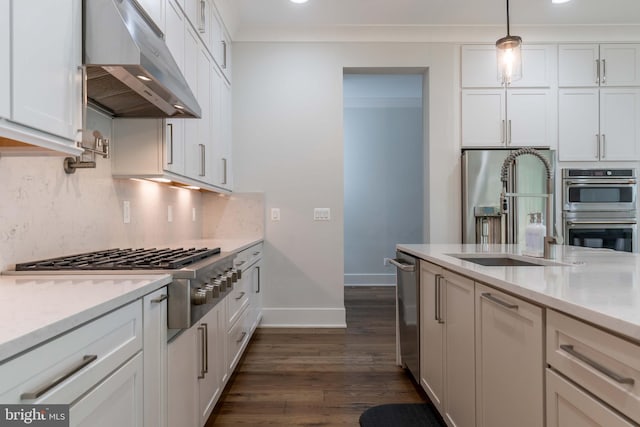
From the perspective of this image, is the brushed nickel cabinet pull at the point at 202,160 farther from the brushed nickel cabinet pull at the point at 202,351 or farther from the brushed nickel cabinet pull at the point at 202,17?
the brushed nickel cabinet pull at the point at 202,351

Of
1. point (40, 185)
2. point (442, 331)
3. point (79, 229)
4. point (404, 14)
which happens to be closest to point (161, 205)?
point (79, 229)

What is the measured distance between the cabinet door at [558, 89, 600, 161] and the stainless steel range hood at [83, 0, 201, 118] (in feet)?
11.4

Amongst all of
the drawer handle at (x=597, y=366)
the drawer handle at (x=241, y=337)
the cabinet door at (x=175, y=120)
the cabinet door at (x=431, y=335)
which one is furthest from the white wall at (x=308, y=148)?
the drawer handle at (x=597, y=366)

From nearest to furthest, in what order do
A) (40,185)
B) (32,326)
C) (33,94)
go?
(32,326)
(33,94)
(40,185)

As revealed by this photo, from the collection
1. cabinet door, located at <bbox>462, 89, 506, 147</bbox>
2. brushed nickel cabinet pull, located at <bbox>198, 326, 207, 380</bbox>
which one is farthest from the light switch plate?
brushed nickel cabinet pull, located at <bbox>198, 326, 207, 380</bbox>

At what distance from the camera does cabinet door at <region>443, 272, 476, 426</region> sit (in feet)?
4.84

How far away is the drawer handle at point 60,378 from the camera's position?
0.69m

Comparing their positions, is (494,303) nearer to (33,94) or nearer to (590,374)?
(590,374)

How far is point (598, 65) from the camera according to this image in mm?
3646

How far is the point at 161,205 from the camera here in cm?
261

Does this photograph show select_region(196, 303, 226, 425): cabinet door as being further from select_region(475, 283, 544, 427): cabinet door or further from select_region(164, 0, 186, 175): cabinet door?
select_region(475, 283, 544, 427): cabinet door

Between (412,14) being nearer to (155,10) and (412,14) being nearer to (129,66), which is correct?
(155,10)

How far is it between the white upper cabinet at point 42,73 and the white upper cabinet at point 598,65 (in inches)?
160

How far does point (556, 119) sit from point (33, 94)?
4.12 metres
